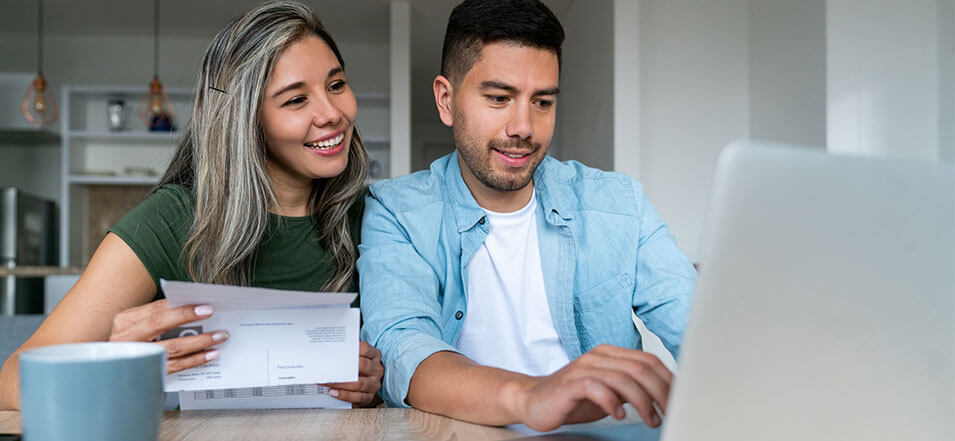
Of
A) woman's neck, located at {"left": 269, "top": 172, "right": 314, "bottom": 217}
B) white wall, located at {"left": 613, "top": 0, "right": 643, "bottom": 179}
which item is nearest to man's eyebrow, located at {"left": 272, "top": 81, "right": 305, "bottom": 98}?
woman's neck, located at {"left": 269, "top": 172, "right": 314, "bottom": 217}

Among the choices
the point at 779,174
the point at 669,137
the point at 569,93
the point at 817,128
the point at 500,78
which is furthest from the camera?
the point at 569,93

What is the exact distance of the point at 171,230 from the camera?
122cm

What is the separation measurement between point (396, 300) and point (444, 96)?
0.55 m

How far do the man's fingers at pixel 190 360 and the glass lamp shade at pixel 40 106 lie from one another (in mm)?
4477

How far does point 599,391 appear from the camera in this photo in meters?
0.67

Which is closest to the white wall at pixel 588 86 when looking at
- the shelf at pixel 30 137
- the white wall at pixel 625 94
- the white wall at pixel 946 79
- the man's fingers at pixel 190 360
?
the white wall at pixel 625 94

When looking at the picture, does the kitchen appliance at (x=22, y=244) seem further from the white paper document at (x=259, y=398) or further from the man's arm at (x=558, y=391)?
the man's arm at (x=558, y=391)

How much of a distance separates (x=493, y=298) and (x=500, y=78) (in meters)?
0.40

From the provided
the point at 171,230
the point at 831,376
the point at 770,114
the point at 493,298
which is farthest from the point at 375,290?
the point at 770,114

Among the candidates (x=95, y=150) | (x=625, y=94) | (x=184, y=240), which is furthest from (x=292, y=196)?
(x=95, y=150)

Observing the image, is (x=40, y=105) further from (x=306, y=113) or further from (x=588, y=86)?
(x=306, y=113)

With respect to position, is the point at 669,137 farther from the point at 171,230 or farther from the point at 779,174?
the point at 779,174

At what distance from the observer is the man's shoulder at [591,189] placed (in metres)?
1.37

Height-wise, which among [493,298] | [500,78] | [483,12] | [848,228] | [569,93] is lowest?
[493,298]
